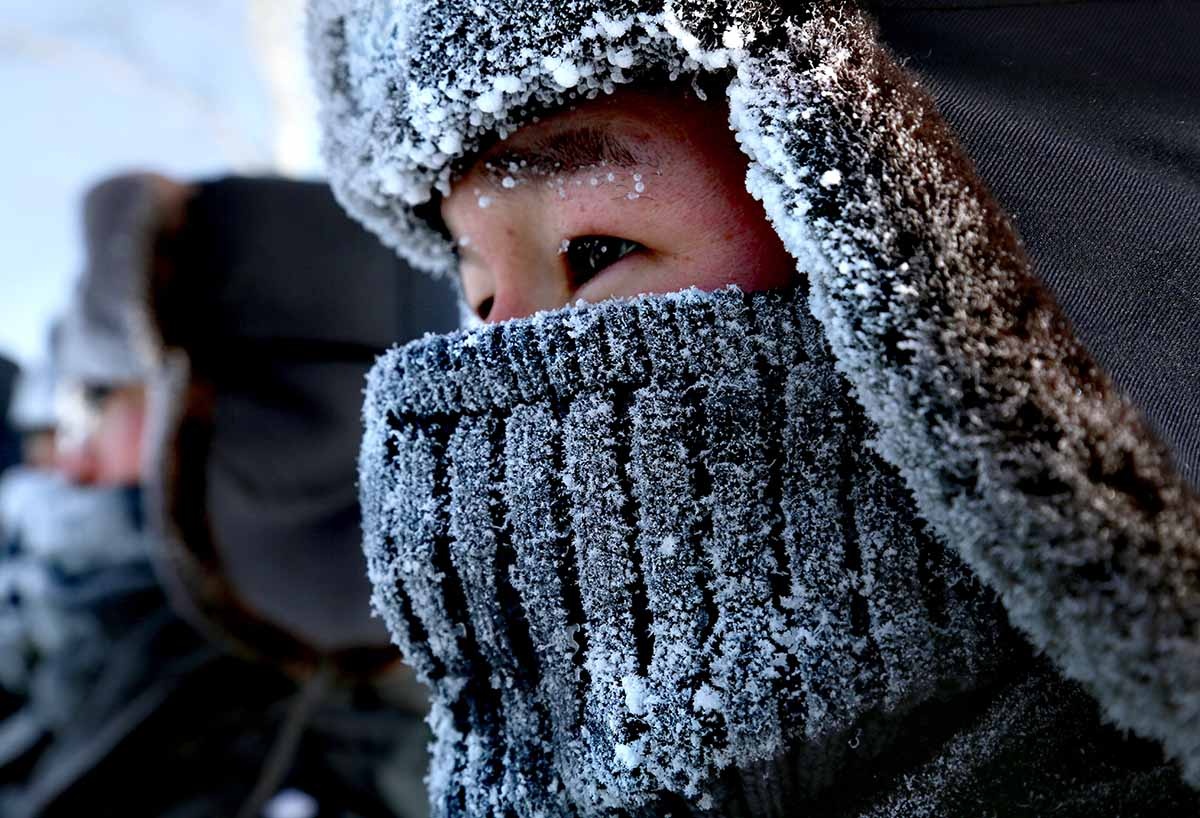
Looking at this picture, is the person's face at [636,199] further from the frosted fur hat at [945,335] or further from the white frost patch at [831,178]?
the white frost patch at [831,178]

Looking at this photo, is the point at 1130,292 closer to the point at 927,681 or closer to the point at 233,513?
the point at 927,681

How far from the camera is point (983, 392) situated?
0.57 metres

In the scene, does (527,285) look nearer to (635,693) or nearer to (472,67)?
(472,67)

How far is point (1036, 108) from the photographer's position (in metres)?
0.75

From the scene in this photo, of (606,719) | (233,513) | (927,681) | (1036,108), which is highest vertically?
(1036,108)

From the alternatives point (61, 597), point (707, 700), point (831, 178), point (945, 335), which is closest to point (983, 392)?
point (945, 335)

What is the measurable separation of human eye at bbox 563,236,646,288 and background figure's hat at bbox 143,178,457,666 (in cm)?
131

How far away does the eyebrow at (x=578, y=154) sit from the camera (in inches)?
31.5

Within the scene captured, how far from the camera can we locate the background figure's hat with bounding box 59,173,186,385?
7.07ft

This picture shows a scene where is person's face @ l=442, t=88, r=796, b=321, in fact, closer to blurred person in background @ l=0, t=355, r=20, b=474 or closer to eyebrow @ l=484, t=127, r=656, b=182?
eyebrow @ l=484, t=127, r=656, b=182

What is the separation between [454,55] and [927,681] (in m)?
0.65

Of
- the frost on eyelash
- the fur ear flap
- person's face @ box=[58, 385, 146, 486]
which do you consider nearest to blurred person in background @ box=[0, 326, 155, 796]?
person's face @ box=[58, 385, 146, 486]

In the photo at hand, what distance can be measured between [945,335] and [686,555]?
0.26m

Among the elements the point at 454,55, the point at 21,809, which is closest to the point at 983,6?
the point at 454,55
